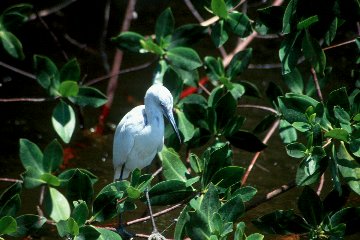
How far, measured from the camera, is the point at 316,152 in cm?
246

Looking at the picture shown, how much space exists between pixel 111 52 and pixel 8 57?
82 cm

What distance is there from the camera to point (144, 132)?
323cm

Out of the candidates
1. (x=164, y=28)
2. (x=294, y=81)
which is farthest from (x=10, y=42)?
(x=294, y=81)

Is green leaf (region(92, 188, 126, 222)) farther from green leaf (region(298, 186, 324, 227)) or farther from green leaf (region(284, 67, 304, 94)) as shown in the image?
green leaf (region(284, 67, 304, 94))

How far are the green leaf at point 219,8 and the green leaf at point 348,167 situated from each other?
2.56 feet

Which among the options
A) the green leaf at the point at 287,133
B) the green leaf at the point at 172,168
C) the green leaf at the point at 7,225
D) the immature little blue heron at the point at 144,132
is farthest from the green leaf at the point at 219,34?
the green leaf at the point at 7,225

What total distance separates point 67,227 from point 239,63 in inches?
47.5

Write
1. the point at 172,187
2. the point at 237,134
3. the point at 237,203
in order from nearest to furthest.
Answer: the point at 237,203, the point at 172,187, the point at 237,134

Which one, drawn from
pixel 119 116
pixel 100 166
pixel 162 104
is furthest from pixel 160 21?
pixel 119 116

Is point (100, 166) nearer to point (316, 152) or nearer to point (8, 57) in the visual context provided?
point (8, 57)

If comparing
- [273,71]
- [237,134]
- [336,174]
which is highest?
[336,174]

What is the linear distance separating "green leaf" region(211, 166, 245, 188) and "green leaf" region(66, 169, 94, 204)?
0.41m

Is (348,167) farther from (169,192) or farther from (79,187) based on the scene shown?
(79,187)

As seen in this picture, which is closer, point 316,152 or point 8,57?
point 316,152
